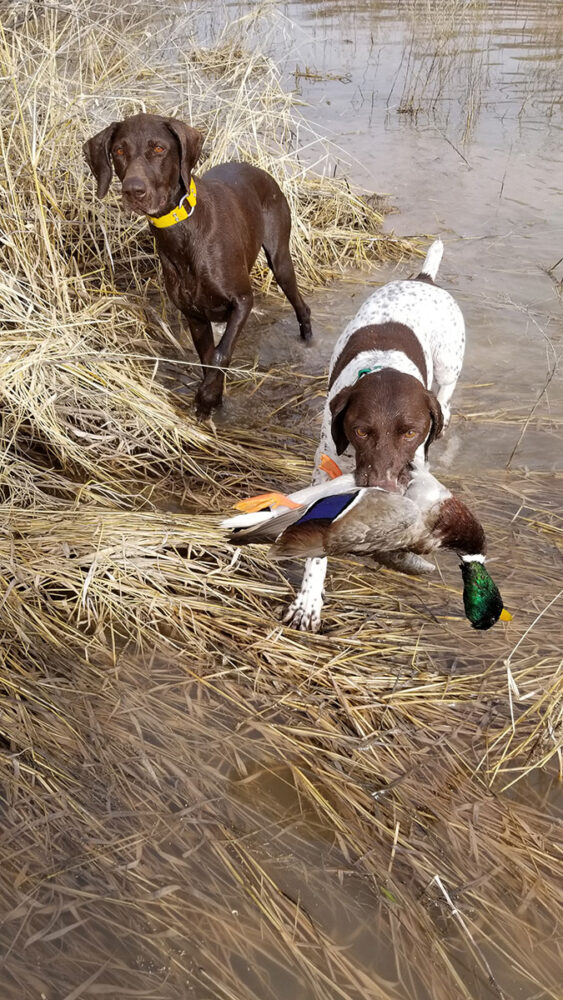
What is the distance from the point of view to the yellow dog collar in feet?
12.4

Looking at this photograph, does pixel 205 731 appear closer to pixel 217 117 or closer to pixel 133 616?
pixel 133 616

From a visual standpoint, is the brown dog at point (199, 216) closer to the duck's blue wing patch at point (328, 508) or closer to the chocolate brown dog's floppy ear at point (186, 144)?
the chocolate brown dog's floppy ear at point (186, 144)

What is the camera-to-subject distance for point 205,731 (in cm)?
245

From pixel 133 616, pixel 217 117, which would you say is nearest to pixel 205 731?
pixel 133 616

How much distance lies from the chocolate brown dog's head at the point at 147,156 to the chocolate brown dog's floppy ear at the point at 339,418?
143 cm

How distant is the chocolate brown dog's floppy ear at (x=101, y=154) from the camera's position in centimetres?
364

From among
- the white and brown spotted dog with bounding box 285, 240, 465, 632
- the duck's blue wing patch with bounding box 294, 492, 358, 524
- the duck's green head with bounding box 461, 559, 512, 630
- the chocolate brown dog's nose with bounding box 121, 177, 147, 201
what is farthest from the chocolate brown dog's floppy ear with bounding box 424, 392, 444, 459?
the chocolate brown dog's nose with bounding box 121, 177, 147, 201

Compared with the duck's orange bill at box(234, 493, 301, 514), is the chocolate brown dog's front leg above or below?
below

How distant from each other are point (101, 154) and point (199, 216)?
497mm

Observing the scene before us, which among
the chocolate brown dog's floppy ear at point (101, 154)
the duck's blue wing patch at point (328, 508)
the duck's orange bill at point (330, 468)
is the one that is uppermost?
the chocolate brown dog's floppy ear at point (101, 154)

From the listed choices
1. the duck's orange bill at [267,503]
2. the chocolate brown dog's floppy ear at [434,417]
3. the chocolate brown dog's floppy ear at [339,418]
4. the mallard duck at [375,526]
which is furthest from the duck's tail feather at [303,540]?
the chocolate brown dog's floppy ear at [434,417]

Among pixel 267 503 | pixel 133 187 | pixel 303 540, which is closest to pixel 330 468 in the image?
pixel 267 503

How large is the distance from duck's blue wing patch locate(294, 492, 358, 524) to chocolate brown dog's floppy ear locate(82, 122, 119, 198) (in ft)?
7.29

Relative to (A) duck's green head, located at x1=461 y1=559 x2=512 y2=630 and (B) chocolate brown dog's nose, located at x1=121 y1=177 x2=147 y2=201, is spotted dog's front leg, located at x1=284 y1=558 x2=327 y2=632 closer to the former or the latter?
(A) duck's green head, located at x1=461 y1=559 x2=512 y2=630
